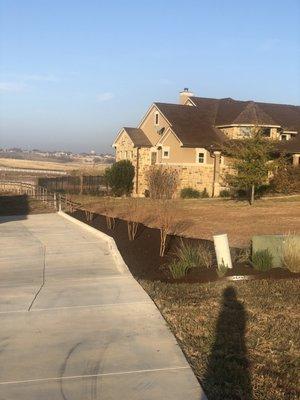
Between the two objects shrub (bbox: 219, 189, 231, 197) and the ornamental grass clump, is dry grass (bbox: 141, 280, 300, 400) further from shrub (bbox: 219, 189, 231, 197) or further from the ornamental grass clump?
shrub (bbox: 219, 189, 231, 197)

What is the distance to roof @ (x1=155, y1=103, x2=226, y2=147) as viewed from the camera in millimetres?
35281

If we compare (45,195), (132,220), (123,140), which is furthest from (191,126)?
(132,220)

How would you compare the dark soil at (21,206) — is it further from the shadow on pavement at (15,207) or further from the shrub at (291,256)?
the shrub at (291,256)

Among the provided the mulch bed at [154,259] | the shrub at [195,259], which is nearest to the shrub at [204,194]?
the mulch bed at [154,259]

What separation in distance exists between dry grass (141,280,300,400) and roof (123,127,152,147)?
3027cm

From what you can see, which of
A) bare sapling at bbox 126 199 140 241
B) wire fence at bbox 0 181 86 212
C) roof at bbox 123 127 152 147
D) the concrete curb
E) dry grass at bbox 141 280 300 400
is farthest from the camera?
roof at bbox 123 127 152 147

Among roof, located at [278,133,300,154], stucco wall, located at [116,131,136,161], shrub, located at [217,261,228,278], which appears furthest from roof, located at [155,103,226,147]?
shrub, located at [217,261,228,278]

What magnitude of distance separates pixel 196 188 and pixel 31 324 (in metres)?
29.0

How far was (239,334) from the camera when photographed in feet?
21.3

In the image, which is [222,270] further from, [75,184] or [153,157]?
[153,157]

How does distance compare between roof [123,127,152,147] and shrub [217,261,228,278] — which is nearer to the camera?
shrub [217,261,228,278]

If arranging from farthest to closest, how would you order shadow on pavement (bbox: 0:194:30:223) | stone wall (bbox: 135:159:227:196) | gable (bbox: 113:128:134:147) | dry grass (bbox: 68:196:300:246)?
gable (bbox: 113:128:134:147), stone wall (bbox: 135:159:227:196), shadow on pavement (bbox: 0:194:30:223), dry grass (bbox: 68:196:300:246)

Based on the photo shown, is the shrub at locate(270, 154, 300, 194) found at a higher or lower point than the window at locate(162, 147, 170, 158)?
lower

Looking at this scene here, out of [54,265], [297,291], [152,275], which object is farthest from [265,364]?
[54,265]
